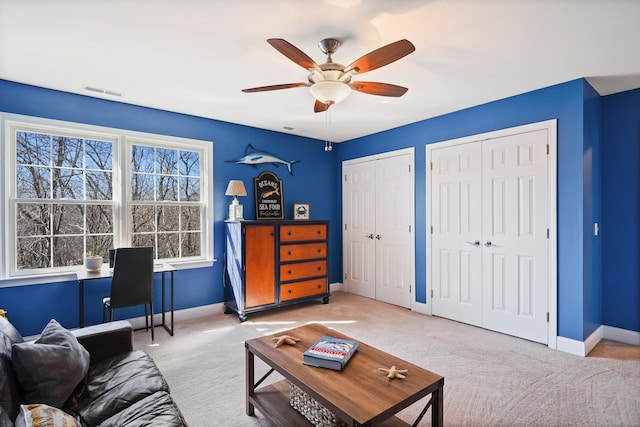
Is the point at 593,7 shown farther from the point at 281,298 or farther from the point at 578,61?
the point at 281,298

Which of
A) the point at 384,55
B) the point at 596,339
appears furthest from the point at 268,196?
the point at 596,339

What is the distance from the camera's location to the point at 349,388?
1.54 metres

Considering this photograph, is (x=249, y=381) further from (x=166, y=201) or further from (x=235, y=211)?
(x=166, y=201)

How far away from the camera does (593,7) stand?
1.89m

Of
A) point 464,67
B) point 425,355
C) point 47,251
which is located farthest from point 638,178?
point 47,251

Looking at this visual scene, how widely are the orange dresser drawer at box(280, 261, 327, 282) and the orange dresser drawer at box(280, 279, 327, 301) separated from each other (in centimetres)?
9

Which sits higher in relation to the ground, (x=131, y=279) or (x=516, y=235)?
(x=516, y=235)

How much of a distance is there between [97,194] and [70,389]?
8.23 feet

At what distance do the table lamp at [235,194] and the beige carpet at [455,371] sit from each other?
1.25 m

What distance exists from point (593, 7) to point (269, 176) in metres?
3.65

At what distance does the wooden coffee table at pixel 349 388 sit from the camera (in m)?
1.40

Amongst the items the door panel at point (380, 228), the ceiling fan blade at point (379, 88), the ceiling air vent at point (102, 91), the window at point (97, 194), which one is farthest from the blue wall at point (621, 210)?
the ceiling air vent at point (102, 91)

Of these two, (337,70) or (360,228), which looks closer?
(337,70)

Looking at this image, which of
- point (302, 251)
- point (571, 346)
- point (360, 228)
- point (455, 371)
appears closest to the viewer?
point (455, 371)
